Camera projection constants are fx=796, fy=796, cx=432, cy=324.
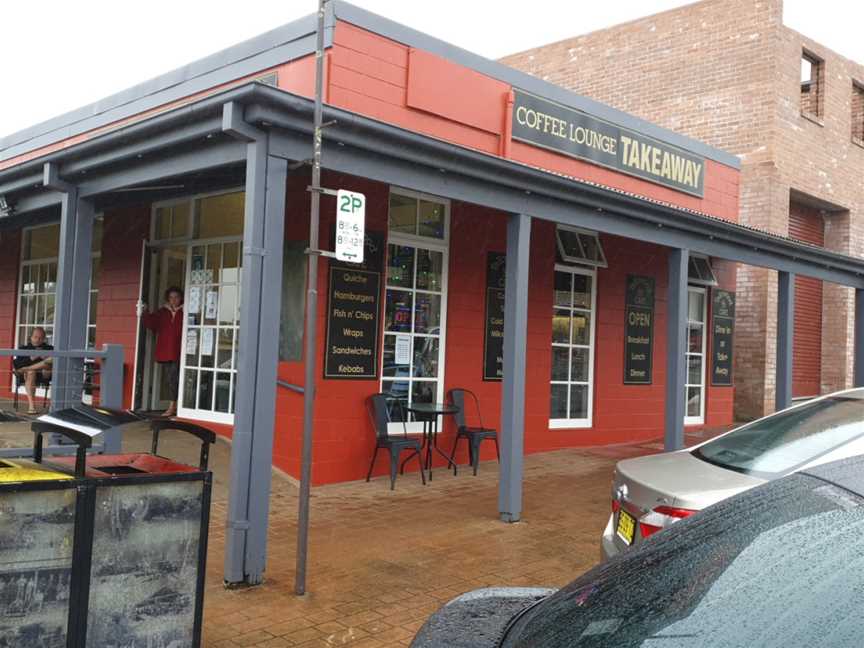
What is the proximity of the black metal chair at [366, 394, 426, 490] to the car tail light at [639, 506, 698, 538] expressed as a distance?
14.3ft

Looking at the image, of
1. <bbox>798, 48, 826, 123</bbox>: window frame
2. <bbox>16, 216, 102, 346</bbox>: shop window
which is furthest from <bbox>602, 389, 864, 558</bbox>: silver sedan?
<bbox>798, 48, 826, 123</bbox>: window frame

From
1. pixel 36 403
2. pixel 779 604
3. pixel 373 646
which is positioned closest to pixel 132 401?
pixel 36 403

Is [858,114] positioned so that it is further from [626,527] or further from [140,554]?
[140,554]

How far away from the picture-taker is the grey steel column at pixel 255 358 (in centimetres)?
516

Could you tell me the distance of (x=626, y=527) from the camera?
13.1ft

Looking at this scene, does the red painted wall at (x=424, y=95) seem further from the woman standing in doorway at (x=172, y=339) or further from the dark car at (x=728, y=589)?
the dark car at (x=728, y=589)

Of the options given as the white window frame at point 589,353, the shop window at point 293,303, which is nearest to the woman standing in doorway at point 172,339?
the shop window at point 293,303

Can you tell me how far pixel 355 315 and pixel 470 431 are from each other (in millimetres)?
1868

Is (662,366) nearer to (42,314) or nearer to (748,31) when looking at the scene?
(748,31)

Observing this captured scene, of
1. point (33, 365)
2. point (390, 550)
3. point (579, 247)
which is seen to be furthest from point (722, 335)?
point (33, 365)

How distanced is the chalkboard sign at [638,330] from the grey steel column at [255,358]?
7355 mm

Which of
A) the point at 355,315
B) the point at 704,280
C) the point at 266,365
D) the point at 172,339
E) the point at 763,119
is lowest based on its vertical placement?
the point at 266,365

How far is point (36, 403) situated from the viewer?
37.5ft

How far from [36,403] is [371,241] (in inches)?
245
